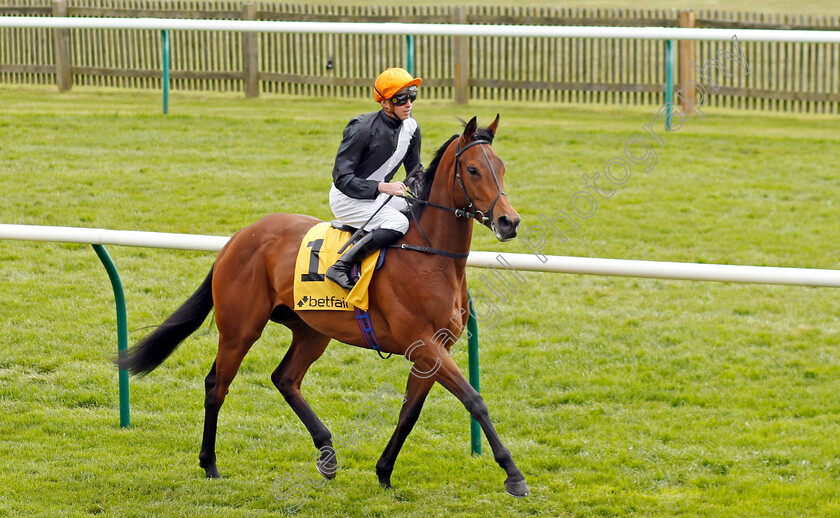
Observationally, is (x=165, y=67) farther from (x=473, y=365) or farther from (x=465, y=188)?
(x=465, y=188)

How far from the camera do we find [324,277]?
4605 millimetres

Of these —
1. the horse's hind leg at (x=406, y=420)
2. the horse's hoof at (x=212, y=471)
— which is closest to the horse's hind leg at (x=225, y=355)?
the horse's hoof at (x=212, y=471)

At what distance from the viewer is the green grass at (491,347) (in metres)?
4.93

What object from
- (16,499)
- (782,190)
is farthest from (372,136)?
(782,190)

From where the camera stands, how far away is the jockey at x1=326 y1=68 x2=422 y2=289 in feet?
14.7

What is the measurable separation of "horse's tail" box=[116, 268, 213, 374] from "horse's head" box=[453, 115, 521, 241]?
4.94 ft

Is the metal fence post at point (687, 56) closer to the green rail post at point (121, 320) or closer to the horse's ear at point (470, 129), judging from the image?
the green rail post at point (121, 320)

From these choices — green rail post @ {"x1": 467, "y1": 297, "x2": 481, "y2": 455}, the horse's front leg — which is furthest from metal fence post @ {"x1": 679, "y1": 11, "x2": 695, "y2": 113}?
the horse's front leg

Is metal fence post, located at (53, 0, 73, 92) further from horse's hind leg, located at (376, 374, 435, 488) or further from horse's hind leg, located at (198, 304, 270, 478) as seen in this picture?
horse's hind leg, located at (376, 374, 435, 488)

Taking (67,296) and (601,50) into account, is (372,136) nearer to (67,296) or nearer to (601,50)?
(67,296)

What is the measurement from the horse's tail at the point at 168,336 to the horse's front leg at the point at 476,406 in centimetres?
128

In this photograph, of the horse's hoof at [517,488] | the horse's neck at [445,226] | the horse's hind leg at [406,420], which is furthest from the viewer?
the horse's hind leg at [406,420]

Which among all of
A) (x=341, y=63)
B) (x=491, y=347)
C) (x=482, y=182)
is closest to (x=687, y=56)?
(x=341, y=63)

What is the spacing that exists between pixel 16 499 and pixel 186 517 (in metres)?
→ 0.77
